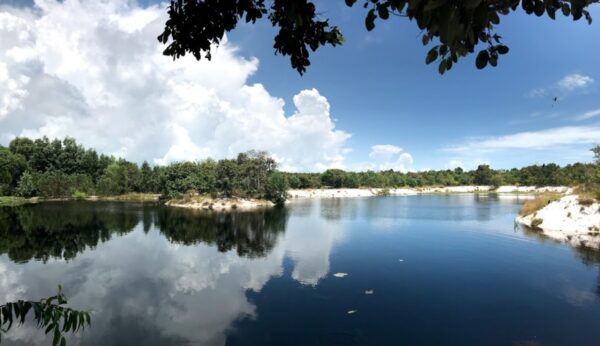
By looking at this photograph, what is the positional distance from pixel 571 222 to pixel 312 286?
3652 centimetres

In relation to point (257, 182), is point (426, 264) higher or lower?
lower

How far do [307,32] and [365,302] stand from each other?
17.3 m

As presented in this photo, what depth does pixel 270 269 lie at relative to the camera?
2733 centimetres

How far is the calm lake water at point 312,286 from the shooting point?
1612 cm

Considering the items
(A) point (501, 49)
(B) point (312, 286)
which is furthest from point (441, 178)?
(A) point (501, 49)

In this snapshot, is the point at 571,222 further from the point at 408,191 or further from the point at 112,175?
the point at 112,175

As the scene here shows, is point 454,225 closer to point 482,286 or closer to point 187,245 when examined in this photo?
point 482,286

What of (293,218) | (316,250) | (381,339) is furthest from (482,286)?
(293,218)

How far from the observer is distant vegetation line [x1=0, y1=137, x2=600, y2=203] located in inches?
3634

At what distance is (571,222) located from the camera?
4025 centimetres

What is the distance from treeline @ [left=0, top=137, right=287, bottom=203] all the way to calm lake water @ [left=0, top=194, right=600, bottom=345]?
48455mm

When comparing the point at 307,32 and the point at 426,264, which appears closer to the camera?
the point at 307,32

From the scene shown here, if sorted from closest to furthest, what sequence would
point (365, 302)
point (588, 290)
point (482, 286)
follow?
point (365, 302) < point (588, 290) < point (482, 286)

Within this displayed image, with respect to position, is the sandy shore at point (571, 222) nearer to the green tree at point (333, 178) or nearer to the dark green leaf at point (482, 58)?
the dark green leaf at point (482, 58)
